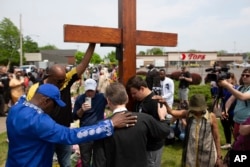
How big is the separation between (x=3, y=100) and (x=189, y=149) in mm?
9313

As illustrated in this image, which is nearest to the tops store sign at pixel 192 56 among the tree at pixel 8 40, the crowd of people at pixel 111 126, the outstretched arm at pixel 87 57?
the tree at pixel 8 40

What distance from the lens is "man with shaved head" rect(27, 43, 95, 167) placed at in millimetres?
3623

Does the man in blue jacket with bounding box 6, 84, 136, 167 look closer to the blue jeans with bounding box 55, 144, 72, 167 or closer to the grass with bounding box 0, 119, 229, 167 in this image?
the blue jeans with bounding box 55, 144, 72, 167

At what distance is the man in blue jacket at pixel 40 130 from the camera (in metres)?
2.37

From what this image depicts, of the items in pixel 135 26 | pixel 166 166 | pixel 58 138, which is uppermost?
pixel 135 26

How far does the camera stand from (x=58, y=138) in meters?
2.39

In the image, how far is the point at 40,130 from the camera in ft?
7.75

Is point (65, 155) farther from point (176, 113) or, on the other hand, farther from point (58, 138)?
point (58, 138)

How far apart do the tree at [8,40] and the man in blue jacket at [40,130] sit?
6582 cm

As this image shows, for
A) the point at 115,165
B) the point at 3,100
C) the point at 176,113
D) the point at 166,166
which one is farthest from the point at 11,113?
the point at 3,100

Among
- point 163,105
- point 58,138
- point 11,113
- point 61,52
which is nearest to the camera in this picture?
point 58,138

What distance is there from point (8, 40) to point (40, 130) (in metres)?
69.8

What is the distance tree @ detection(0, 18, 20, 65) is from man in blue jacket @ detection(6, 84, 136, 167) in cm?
6582

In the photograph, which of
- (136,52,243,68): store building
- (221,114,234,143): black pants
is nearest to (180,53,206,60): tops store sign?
(136,52,243,68): store building
